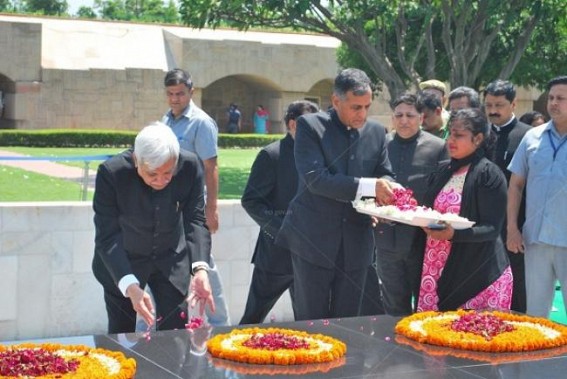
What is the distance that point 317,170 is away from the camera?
5152 millimetres

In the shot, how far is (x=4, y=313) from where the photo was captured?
6.92 meters

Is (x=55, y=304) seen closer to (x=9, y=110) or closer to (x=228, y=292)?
(x=228, y=292)

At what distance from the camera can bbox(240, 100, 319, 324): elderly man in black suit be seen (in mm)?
6438

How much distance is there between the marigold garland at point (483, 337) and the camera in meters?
4.09

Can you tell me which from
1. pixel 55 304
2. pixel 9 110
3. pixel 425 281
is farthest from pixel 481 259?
pixel 9 110

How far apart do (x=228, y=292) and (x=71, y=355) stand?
405cm

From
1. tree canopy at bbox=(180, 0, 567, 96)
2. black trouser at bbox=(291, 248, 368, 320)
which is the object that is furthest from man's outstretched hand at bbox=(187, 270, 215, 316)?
tree canopy at bbox=(180, 0, 567, 96)

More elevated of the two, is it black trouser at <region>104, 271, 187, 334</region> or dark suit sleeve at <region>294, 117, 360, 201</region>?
dark suit sleeve at <region>294, 117, 360, 201</region>

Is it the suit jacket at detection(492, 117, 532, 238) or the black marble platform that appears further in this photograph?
the suit jacket at detection(492, 117, 532, 238)

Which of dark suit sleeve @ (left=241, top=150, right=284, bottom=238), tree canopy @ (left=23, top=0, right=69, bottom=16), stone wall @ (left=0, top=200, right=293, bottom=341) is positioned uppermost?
tree canopy @ (left=23, top=0, right=69, bottom=16)

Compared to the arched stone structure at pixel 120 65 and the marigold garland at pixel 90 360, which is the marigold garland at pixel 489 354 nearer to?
the marigold garland at pixel 90 360

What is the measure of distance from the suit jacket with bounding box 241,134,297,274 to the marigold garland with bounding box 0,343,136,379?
271cm

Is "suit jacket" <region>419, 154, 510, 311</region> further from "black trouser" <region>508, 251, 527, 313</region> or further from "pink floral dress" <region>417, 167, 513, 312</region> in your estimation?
"black trouser" <region>508, 251, 527, 313</region>

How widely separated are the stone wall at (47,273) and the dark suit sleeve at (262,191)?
1307 mm
